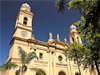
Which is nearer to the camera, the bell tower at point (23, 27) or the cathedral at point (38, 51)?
the cathedral at point (38, 51)

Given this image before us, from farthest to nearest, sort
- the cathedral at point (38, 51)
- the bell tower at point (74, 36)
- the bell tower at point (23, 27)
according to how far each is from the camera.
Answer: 1. the bell tower at point (74, 36)
2. the bell tower at point (23, 27)
3. the cathedral at point (38, 51)

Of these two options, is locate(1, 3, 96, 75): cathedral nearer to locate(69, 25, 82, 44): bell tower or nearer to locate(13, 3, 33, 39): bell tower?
locate(13, 3, 33, 39): bell tower

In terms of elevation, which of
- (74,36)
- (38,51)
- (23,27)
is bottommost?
(38,51)

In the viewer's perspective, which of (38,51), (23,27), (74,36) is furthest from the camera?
(74,36)

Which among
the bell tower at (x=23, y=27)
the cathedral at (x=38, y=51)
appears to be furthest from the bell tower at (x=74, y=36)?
the bell tower at (x=23, y=27)

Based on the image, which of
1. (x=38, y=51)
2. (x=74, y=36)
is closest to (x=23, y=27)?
(x=38, y=51)

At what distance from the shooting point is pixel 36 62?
716 inches

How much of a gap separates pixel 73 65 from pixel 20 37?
55.1 feet

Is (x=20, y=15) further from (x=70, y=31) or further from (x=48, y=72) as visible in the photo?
(x=70, y=31)

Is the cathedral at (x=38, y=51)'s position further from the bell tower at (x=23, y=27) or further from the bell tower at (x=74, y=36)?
the bell tower at (x=74, y=36)

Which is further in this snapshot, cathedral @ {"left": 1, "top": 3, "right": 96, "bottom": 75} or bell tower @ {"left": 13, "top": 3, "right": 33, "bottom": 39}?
bell tower @ {"left": 13, "top": 3, "right": 33, "bottom": 39}


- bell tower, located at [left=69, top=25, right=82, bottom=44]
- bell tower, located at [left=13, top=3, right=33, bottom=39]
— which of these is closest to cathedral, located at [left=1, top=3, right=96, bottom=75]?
bell tower, located at [left=13, top=3, right=33, bottom=39]

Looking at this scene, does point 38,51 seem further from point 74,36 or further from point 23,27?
point 74,36

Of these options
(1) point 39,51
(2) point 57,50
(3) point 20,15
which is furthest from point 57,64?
(3) point 20,15
